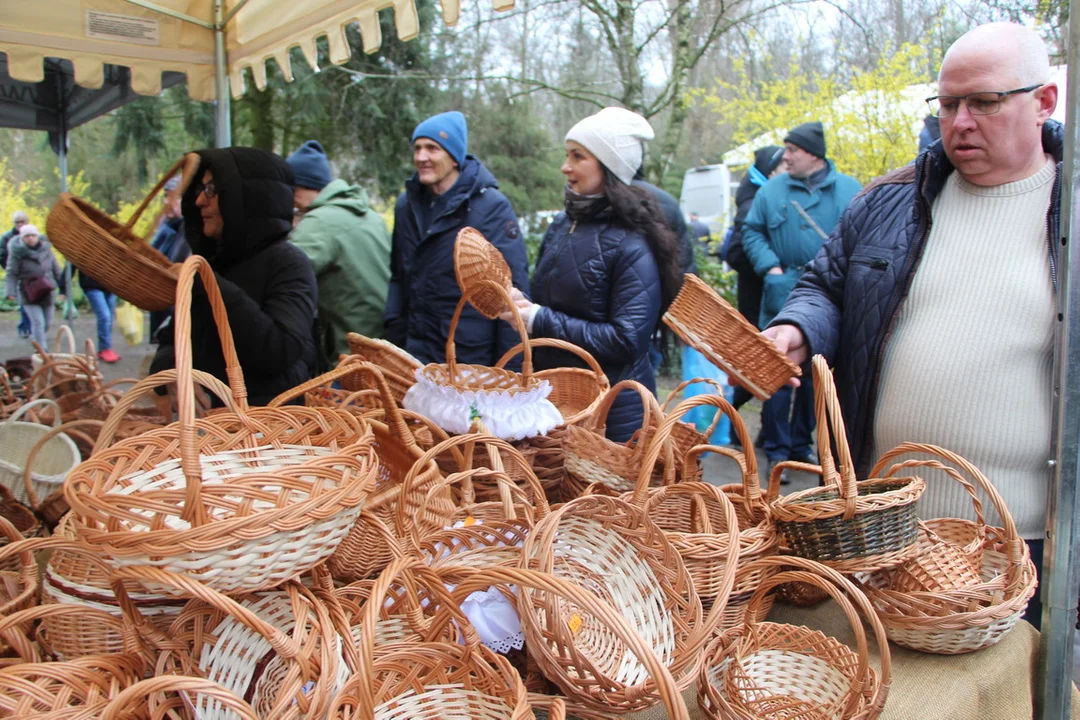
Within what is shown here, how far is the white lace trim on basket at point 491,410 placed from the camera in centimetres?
195

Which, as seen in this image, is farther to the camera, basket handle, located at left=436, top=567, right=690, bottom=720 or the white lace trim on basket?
the white lace trim on basket

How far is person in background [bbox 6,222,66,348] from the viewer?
7938 mm

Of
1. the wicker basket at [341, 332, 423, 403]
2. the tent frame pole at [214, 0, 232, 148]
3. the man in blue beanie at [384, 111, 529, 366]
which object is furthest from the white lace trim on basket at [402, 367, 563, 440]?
the tent frame pole at [214, 0, 232, 148]

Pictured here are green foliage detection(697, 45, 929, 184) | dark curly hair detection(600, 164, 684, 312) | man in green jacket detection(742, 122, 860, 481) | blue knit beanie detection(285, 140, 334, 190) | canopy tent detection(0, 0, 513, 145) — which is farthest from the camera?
green foliage detection(697, 45, 929, 184)

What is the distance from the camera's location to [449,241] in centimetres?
321

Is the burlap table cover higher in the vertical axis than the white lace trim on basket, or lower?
lower

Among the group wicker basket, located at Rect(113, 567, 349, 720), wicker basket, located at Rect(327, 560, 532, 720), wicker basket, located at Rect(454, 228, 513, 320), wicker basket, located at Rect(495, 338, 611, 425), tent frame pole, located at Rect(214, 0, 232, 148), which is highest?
tent frame pole, located at Rect(214, 0, 232, 148)

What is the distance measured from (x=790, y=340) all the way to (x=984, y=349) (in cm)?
39

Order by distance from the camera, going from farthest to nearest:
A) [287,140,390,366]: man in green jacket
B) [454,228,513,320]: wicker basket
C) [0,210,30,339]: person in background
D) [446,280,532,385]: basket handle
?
1. [0,210,30,339]: person in background
2. [287,140,390,366]: man in green jacket
3. [454,228,513,320]: wicker basket
4. [446,280,532,385]: basket handle

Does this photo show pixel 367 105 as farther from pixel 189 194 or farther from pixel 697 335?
pixel 697 335

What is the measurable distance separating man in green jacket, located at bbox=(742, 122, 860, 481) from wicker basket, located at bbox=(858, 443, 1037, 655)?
9.15 feet

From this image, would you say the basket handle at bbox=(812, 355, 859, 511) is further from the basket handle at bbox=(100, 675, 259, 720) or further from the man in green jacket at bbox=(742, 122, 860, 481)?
the man in green jacket at bbox=(742, 122, 860, 481)

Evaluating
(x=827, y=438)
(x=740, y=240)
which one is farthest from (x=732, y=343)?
(x=740, y=240)

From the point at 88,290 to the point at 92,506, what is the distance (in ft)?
22.3
